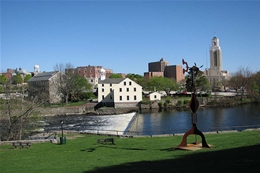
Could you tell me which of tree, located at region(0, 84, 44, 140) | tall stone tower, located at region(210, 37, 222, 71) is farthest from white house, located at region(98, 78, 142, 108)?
tall stone tower, located at region(210, 37, 222, 71)

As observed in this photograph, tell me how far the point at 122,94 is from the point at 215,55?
12829 cm

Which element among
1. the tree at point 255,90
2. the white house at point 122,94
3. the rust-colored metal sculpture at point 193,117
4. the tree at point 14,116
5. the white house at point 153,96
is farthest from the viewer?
the white house at point 153,96

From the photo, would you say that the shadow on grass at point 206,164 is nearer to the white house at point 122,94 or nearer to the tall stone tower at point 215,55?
the white house at point 122,94

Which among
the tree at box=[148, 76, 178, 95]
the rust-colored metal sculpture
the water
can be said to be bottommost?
the water

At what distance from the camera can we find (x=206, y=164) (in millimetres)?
12695

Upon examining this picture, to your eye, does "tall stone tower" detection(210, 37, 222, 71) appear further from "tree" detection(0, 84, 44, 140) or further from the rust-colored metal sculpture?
the rust-colored metal sculpture

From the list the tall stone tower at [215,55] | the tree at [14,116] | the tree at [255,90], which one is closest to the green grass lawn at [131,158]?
the tree at [14,116]

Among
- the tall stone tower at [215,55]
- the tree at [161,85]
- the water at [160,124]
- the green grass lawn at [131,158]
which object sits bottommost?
the water at [160,124]

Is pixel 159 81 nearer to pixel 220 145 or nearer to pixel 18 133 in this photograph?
pixel 18 133

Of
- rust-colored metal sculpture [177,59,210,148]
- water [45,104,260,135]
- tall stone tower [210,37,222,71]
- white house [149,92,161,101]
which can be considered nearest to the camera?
rust-colored metal sculpture [177,59,210,148]

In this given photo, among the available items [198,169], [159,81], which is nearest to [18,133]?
[198,169]

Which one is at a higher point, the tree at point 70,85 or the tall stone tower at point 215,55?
the tall stone tower at point 215,55

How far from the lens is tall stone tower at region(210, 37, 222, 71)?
184 meters

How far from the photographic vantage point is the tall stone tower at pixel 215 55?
184 m
